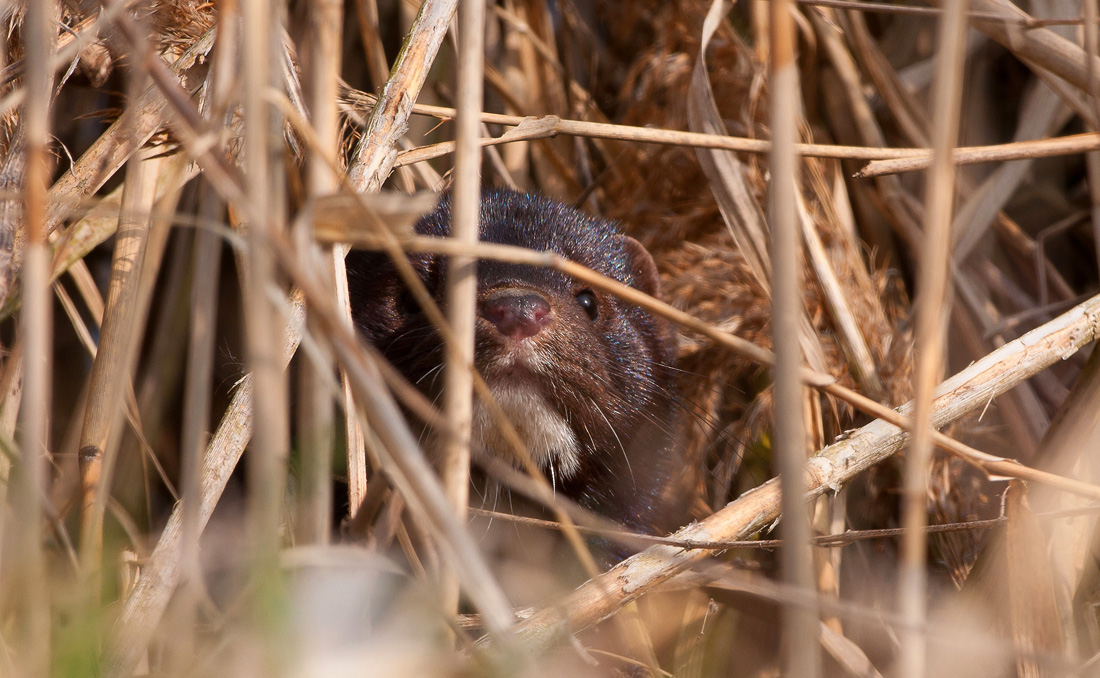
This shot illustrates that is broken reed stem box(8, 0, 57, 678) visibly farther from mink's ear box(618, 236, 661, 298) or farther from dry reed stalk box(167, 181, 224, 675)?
mink's ear box(618, 236, 661, 298)

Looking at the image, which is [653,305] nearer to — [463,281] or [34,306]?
[463,281]

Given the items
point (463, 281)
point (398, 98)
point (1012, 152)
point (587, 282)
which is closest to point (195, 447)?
point (463, 281)

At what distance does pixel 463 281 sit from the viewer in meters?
1.48

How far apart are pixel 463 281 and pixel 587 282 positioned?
28 cm

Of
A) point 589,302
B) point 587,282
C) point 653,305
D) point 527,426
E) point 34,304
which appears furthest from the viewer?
point 589,302

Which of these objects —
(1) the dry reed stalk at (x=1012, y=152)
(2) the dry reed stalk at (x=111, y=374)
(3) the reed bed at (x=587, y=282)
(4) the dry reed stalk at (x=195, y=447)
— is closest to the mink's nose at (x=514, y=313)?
(3) the reed bed at (x=587, y=282)

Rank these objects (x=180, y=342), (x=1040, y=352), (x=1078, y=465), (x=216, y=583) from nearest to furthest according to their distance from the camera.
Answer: (x=1040, y=352) → (x=1078, y=465) → (x=216, y=583) → (x=180, y=342)

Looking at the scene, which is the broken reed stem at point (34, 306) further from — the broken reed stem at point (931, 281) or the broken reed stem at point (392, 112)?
the broken reed stem at point (931, 281)

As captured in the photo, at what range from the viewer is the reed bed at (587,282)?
51.8 inches

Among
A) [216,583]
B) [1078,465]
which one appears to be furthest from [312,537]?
[1078,465]

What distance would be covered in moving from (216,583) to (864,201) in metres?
2.71

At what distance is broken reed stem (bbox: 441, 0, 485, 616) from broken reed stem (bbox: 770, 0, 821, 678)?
49 centimetres

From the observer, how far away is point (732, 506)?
2.06 meters

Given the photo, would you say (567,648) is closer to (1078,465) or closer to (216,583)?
(216,583)
